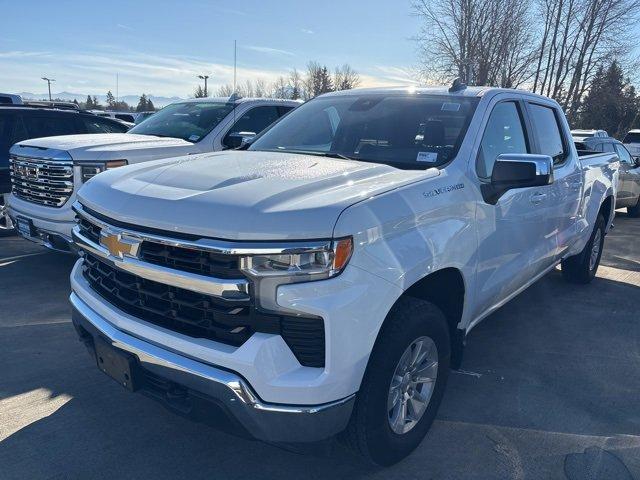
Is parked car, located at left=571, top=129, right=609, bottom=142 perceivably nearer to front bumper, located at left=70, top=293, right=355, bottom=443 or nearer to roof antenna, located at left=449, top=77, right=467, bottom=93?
roof antenna, located at left=449, top=77, right=467, bottom=93

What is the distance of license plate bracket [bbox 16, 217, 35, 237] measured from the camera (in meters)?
5.39

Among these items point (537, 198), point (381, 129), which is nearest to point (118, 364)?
point (381, 129)

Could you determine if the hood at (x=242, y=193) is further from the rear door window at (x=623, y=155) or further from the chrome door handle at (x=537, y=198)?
the rear door window at (x=623, y=155)

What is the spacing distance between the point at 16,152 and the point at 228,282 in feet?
15.4

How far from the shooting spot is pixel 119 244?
2426 millimetres

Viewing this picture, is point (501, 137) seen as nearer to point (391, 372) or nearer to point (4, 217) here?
point (391, 372)

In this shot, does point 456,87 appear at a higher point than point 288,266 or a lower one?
higher

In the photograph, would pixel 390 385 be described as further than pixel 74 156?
No

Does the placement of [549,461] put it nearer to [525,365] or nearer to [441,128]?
[525,365]

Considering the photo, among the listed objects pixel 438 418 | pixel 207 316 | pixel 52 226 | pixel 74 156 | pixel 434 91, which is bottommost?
pixel 438 418

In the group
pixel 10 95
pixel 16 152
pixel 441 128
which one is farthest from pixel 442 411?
pixel 10 95

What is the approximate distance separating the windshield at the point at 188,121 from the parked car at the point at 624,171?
6.99 meters

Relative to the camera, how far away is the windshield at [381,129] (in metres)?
3.25

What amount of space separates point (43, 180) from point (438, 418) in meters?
4.38
